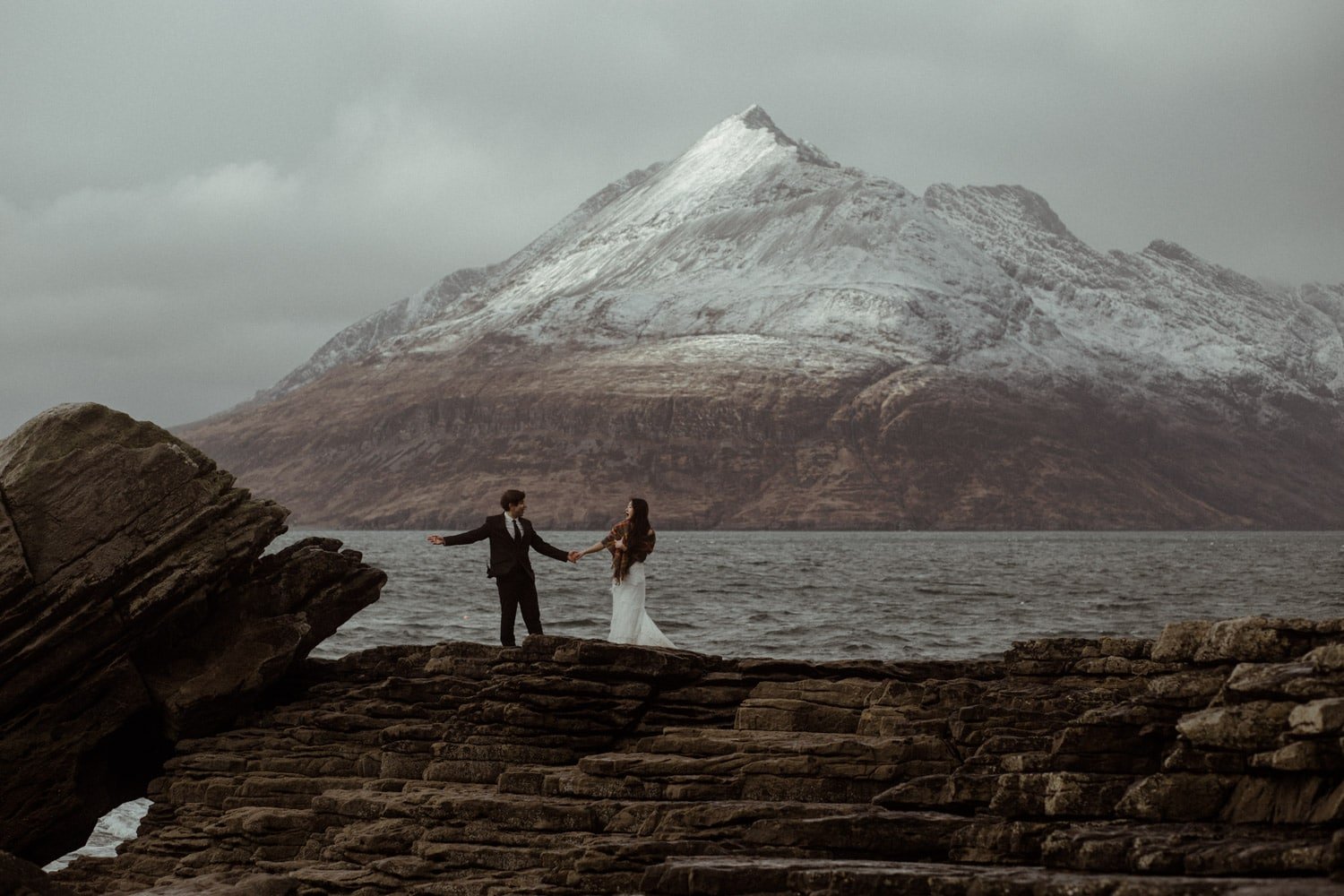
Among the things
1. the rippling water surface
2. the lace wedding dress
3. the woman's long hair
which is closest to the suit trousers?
the lace wedding dress

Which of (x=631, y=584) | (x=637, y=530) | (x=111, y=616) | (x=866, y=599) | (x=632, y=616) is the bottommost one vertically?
(x=866, y=599)

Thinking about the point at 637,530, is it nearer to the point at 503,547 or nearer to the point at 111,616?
the point at 503,547

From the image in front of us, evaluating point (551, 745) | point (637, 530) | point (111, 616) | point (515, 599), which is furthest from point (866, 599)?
point (551, 745)

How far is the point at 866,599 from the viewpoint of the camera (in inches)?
3558

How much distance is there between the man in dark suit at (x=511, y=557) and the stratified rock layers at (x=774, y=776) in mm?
1680

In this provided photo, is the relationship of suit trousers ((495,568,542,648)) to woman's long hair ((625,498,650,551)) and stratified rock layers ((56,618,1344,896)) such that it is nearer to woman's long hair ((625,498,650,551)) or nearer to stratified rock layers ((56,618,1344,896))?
stratified rock layers ((56,618,1344,896))

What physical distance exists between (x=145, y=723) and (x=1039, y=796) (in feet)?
50.5

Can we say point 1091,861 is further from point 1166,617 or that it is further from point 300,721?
point 1166,617

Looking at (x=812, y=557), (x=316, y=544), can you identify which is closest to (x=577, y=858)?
(x=316, y=544)

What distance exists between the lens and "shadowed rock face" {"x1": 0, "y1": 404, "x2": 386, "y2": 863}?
21906mm

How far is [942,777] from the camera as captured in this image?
15195 mm

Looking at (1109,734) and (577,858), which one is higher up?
(1109,734)

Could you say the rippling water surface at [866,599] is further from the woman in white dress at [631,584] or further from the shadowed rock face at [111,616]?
the woman in white dress at [631,584]

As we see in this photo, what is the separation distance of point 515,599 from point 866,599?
6765 centimetres
